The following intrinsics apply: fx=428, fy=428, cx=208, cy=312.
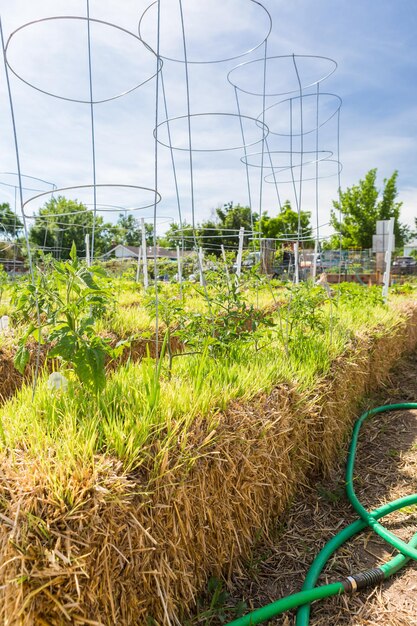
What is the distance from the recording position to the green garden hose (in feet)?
5.13

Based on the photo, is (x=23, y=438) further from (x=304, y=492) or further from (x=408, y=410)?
(x=408, y=410)

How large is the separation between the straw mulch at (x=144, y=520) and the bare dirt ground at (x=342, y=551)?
122 millimetres

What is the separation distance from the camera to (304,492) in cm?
254

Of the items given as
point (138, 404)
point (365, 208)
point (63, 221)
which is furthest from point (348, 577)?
A: point (365, 208)

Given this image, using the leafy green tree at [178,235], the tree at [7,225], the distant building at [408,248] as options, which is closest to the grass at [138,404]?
the leafy green tree at [178,235]

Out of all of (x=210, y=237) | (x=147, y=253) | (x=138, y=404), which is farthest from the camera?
(x=147, y=253)

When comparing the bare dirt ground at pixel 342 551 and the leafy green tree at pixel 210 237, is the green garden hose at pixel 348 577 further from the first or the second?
the leafy green tree at pixel 210 237

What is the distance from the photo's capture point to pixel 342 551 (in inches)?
80.7

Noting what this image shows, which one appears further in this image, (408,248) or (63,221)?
(408,248)

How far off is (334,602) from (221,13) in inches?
126

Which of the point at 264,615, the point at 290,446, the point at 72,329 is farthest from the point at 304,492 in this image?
the point at 72,329

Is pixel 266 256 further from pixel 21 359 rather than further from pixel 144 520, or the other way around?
pixel 144 520

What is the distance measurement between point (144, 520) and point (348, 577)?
0.99 meters

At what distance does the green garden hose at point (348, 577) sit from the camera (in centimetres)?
156
